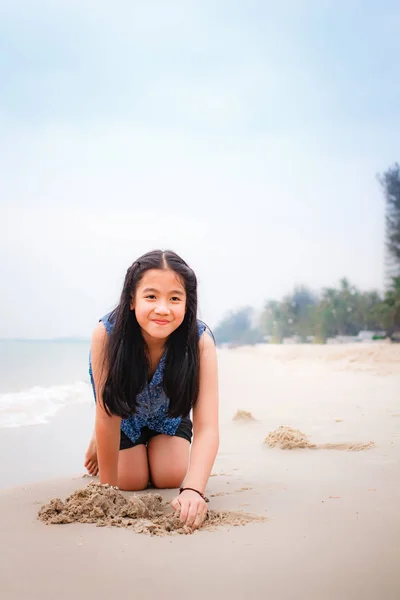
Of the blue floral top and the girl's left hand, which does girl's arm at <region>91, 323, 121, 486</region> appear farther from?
the girl's left hand

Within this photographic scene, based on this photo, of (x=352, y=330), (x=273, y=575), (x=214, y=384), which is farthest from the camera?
(x=352, y=330)

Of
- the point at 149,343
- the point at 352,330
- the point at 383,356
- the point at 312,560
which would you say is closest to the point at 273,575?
the point at 312,560

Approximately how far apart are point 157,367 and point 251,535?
33.7 inches

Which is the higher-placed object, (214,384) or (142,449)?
(214,384)

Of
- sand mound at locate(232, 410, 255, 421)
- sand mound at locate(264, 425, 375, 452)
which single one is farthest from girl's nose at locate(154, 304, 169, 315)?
sand mound at locate(232, 410, 255, 421)

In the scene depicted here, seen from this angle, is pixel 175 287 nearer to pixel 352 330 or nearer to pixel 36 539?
pixel 36 539

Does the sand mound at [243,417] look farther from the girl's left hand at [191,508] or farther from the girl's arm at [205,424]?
the girl's left hand at [191,508]

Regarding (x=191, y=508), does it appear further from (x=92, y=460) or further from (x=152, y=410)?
(x=92, y=460)

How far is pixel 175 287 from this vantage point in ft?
7.12

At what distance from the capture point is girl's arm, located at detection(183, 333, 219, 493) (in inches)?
82.4

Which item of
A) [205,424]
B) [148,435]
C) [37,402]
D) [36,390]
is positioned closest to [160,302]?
[205,424]

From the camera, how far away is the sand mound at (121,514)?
1847 mm

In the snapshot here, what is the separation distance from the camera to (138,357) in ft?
7.76

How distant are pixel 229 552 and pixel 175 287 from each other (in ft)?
2.98
